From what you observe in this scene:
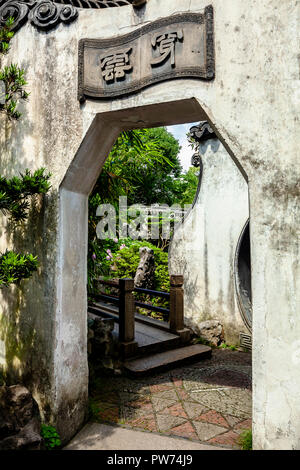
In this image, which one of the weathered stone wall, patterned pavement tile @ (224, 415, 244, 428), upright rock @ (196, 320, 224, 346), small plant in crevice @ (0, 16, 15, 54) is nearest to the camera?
the weathered stone wall

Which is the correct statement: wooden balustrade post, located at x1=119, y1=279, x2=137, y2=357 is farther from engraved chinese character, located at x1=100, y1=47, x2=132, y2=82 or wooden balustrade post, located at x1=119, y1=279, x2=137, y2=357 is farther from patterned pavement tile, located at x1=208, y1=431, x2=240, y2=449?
engraved chinese character, located at x1=100, y1=47, x2=132, y2=82

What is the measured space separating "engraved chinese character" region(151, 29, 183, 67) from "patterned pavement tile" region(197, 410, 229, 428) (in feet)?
13.0

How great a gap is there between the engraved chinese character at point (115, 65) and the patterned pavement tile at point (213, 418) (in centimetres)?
401

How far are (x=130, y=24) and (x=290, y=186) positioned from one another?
7.38 feet

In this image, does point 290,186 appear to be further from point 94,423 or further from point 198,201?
point 198,201

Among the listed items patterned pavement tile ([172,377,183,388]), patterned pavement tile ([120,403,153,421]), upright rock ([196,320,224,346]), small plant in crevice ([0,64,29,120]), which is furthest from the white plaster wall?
small plant in crevice ([0,64,29,120])

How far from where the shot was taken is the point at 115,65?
10.9 ft

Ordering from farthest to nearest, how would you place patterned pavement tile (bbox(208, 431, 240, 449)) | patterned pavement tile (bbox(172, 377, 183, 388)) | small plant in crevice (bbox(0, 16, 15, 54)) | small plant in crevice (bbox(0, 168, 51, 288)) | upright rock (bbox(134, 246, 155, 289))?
upright rock (bbox(134, 246, 155, 289))
patterned pavement tile (bbox(172, 377, 183, 388))
small plant in crevice (bbox(0, 16, 15, 54))
patterned pavement tile (bbox(208, 431, 240, 449))
small plant in crevice (bbox(0, 168, 51, 288))

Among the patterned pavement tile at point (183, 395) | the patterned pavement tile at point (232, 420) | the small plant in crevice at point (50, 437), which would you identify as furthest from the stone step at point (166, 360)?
the small plant in crevice at point (50, 437)

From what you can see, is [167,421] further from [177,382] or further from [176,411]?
[177,382]

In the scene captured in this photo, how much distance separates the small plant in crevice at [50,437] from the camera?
328 centimetres

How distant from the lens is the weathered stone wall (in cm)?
265

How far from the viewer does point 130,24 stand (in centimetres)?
333

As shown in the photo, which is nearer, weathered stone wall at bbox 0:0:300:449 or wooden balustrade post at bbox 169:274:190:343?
weathered stone wall at bbox 0:0:300:449
